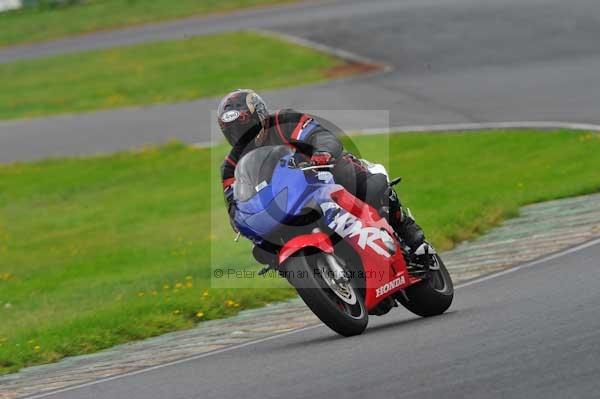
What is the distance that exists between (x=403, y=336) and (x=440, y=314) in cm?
95

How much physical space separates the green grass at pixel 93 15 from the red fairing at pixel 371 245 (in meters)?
25.7

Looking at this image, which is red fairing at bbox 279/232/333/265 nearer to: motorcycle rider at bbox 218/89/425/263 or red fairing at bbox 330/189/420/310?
red fairing at bbox 330/189/420/310

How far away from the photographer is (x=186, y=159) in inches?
721

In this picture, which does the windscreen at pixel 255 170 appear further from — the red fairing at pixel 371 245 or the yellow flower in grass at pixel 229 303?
the yellow flower in grass at pixel 229 303

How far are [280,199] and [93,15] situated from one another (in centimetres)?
2930

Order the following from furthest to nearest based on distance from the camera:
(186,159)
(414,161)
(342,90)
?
(342,90), (186,159), (414,161)

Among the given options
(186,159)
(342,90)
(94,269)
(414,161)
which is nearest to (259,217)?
(94,269)

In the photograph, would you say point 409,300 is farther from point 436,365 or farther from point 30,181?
point 30,181

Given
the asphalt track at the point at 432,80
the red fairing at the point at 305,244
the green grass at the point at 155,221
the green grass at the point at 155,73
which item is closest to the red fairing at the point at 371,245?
the red fairing at the point at 305,244

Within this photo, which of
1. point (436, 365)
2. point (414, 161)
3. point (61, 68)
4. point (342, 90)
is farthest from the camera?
point (61, 68)

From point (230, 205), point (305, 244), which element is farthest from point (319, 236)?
point (230, 205)

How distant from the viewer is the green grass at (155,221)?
30.9 ft

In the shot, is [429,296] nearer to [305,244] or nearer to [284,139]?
[305,244]

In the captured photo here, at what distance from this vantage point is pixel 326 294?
22.5 feet
